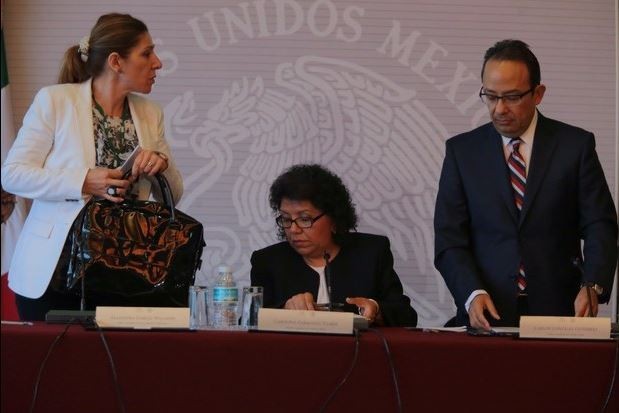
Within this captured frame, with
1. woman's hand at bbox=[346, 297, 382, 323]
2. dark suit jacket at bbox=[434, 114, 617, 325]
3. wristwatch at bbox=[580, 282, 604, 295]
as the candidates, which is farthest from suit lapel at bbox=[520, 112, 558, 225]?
woman's hand at bbox=[346, 297, 382, 323]

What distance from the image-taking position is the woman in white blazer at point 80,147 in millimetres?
2984

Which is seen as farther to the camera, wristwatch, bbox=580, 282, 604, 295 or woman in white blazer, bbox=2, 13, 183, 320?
woman in white blazer, bbox=2, 13, 183, 320

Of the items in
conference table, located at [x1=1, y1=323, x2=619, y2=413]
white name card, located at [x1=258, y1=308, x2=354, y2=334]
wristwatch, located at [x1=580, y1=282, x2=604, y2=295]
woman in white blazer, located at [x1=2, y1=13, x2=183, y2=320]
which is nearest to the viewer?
conference table, located at [x1=1, y1=323, x2=619, y2=413]

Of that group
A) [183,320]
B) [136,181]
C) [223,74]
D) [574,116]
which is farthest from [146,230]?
[574,116]

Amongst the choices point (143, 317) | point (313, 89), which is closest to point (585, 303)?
point (143, 317)

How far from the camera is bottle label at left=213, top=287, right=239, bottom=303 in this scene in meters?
2.77

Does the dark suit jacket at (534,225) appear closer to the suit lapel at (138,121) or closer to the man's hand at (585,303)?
the man's hand at (585,303)

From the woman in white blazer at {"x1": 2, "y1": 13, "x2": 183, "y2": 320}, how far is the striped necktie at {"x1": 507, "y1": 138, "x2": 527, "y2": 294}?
3.42ft

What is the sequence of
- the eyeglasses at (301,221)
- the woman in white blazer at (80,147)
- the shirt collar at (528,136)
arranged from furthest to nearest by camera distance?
the eyeglasses at (301,221)
the shirt collar at (528,136)
the woman in white blazer at (80,147)

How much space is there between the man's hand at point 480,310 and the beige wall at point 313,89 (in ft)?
4.74

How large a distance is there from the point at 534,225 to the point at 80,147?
53.8 inches

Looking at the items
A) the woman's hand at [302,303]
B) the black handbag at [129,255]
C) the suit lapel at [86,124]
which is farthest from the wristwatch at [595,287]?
the suit lapel at [86,124]

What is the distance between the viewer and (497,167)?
10.4 feet

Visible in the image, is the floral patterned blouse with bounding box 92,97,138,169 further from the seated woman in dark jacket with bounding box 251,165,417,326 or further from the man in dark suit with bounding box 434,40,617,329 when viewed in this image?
the man in dark suit with bounding box 434,40,617,329
